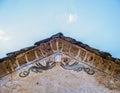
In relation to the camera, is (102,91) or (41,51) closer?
(102,91)

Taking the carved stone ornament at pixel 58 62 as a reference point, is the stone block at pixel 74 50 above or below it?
above

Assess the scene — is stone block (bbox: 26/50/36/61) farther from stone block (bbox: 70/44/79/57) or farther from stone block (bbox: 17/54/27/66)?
stone block (bbox: 70/44/79/57)

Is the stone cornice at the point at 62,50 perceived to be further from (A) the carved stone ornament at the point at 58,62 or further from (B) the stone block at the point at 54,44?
(A) the carved stone ornament at the point at 58,62

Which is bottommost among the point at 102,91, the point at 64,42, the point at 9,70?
the point at 102,91

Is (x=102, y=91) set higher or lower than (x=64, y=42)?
lower

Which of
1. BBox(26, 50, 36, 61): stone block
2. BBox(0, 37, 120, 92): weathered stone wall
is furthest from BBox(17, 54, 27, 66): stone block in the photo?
BBox(26, 50, 36, 61): stone block

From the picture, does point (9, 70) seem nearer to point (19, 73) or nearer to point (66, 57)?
point (19, 73)

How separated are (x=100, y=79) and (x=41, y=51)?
6.44 ft

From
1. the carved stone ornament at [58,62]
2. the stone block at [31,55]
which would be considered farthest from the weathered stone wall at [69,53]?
the carved stone ornament at [58,62]

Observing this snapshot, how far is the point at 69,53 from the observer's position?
7750mm

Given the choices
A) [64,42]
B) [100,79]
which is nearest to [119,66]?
[100,79]

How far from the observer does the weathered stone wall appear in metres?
7.36

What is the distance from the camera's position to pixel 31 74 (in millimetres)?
7344

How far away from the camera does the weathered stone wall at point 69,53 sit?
736 cm
